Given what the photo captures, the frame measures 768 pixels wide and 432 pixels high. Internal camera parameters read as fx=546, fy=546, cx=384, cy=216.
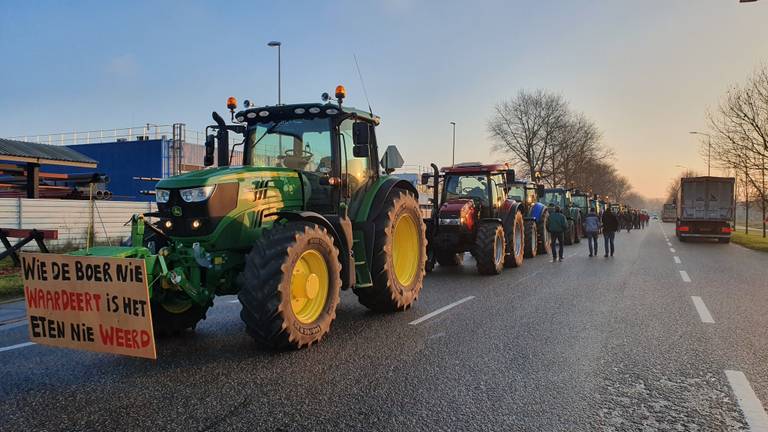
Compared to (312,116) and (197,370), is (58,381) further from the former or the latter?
(312,116)

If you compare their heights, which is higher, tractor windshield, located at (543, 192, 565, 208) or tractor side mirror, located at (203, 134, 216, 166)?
tractor side mirror, located at (203, 134, 216, 166)

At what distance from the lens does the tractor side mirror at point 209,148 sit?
7184 mm

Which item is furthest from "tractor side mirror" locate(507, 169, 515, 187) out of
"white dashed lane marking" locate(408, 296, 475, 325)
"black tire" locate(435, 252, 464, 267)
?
"white dashed lane marking" locate(408, 296, 475, 325)

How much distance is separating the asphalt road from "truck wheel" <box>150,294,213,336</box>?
0.15m

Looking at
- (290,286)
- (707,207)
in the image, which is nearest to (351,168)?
(290,286)

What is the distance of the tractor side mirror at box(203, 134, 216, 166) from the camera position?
7.18 metres

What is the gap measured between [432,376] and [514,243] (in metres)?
9.37

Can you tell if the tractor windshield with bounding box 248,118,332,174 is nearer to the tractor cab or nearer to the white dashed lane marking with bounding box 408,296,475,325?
the white dashed lane marking with bounding box 408,296,475,325

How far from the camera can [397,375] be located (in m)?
4.79

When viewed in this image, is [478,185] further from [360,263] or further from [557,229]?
[360,263]

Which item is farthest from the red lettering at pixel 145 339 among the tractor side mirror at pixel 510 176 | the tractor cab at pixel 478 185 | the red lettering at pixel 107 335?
the tractor side mirror at pixel 510 176

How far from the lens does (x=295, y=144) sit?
6828 millimetres

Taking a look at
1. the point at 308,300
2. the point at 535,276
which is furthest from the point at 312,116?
the point at 535,276

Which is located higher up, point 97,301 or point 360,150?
point 360,150
